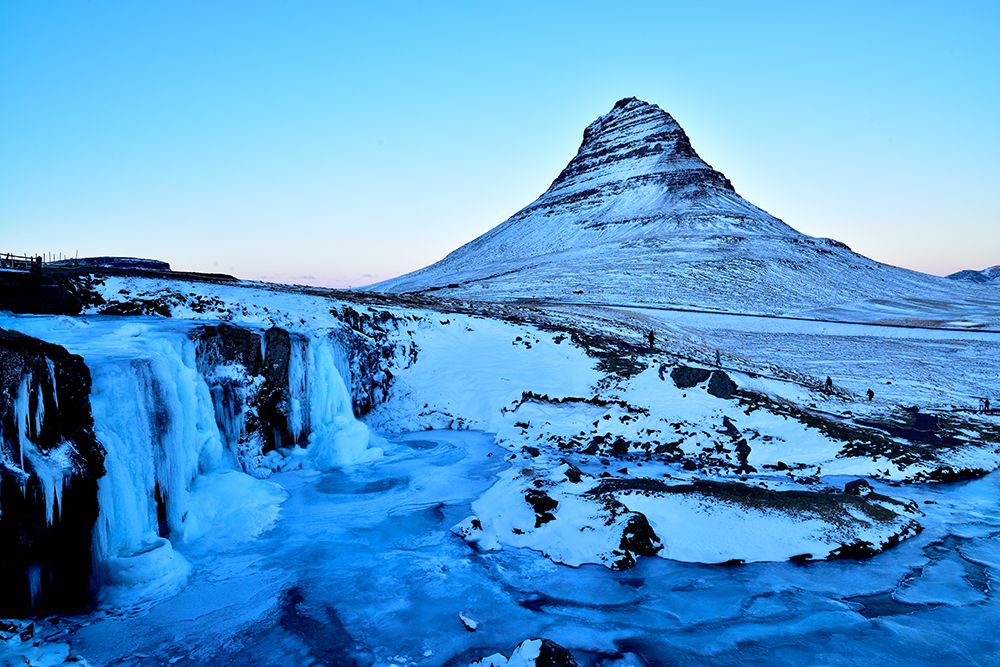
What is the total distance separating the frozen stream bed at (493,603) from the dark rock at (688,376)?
8.34 metres

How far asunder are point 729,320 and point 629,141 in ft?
309

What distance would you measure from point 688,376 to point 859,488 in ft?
24.1

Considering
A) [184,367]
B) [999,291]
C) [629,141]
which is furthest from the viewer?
[629,141]

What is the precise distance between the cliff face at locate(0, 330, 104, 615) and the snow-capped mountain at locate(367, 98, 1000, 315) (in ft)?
151

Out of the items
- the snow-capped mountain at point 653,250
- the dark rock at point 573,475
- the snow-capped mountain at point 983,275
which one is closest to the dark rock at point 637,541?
the dark rock at point 573,475

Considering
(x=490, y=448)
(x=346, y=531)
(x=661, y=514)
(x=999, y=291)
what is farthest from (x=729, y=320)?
(x=999, y=291)

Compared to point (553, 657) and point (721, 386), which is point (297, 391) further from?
point (721, 386)

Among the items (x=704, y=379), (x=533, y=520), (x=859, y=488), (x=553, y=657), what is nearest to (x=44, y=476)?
(x=553, y=657)

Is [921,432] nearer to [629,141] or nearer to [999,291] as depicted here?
[999,291]

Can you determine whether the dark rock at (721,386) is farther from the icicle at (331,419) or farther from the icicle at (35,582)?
the icicle at (35,582)

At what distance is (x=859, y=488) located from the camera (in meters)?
14.0

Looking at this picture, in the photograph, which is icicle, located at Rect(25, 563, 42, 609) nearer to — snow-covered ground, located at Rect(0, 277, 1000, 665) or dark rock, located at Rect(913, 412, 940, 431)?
snow-covered ground, located at Rect(0, 277, 1000, 665)

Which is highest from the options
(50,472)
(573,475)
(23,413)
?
(23,413)

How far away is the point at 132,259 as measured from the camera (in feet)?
134
